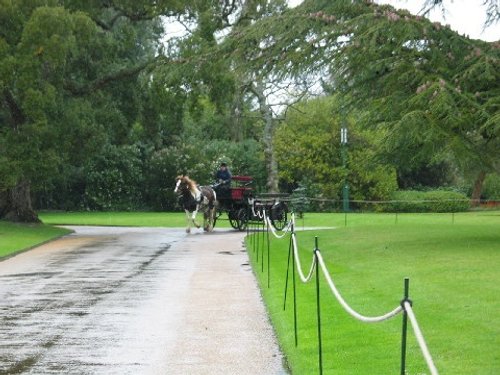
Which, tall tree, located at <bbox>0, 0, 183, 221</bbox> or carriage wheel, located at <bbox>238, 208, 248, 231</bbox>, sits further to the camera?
carriage wheel, located at <bbox>238, 208, 248, 231</bbox>

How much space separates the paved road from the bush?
1154 inches

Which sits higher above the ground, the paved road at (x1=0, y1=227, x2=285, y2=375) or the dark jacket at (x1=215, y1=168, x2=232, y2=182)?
the dark jacket at (x1=215, y1=168, x2=232, y2=182)

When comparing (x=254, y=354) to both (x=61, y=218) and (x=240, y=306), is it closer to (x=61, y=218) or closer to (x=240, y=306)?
(x=240, y=306)

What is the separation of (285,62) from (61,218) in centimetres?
2925

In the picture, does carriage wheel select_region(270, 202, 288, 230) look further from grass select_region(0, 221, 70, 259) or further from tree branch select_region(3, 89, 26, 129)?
tree branch select_region(3, 89, 26, 129)

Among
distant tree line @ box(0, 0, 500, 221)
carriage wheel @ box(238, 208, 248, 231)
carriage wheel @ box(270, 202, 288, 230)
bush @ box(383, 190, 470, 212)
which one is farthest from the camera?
bush @ box(383, 190, 470, 212)

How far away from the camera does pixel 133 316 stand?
12781 millimetres

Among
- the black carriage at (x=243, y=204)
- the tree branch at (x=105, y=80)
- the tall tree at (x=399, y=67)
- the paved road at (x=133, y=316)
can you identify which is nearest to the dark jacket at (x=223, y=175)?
the black carriage at (x=243, y=204)

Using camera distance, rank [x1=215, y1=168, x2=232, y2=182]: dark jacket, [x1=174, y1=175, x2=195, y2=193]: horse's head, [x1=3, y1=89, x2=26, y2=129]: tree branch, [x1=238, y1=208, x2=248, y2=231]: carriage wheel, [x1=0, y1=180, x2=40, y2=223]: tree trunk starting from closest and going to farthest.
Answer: [x1=3, y1=89, x2=26, y2=129]: tree branch, [x1=174, y1=175, x2=195, y2=193]: horse's head, [x1=238, y1=208, x2=248, y2=231]: carriage wheel, [x1=215, y1=168, x2=232, y2=182]: dark jacket, [x1=0, y1=180, x2=40, y2=223]: tree trunk

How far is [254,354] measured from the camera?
9.91 meters

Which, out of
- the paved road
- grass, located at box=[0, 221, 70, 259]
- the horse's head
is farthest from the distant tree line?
the paved road

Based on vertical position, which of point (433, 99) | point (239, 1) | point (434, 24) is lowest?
point (433, 99)

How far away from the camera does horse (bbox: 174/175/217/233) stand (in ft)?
110

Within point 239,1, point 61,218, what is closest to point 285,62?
point 239,1
